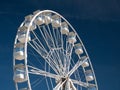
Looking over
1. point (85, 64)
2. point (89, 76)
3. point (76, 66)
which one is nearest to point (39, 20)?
point (76, 66)

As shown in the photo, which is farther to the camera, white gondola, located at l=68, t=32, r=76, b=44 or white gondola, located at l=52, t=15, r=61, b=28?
white gondola, located at l=68, t=32, r=76, b=44

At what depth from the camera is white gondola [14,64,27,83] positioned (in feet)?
89.9

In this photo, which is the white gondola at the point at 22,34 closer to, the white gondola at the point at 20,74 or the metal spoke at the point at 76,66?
the white gondola at the point at 20,74

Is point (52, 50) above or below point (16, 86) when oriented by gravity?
above

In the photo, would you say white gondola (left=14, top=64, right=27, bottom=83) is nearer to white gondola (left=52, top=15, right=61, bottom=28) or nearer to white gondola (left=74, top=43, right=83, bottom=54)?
white gondola (left=52, top=15, right=61, bottom=28)

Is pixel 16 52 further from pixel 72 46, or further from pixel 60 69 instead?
pixel 72 46

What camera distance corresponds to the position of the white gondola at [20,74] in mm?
27406

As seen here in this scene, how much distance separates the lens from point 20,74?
2781cm

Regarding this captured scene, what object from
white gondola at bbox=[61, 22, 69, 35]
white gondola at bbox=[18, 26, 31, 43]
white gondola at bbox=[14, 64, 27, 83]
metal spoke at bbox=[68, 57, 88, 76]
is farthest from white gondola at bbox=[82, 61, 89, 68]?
white gondola at bbox=[14, 64, 27, 83]

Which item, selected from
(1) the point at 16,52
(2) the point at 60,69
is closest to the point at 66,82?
(2) the point at 60,69

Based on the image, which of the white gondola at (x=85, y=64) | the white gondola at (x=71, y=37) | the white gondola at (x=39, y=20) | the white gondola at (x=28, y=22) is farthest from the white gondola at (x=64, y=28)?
the white gondola at (x=28, y=22)

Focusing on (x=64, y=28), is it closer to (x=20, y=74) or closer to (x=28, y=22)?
(x=28, y=22)

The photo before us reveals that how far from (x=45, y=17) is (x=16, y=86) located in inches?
319

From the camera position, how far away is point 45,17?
3409 centimetres
